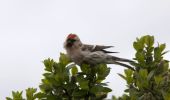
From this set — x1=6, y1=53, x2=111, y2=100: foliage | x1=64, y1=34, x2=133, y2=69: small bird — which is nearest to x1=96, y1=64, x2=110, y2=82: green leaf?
x1=6, y1=53, x2=111, y2=100: foliage

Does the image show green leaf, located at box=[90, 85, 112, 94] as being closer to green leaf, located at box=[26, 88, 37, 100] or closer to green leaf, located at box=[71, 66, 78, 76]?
green leaf, located at box=[71, 66, 78, 76]

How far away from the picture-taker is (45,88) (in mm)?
6855

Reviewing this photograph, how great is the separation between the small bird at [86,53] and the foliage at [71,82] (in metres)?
0.99

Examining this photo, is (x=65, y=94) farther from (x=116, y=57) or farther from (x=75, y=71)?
(x=116, y=57)

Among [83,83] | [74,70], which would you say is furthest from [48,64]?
[83,83]

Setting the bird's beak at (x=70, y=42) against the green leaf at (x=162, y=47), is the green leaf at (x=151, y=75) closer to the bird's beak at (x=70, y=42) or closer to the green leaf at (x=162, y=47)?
the green leaf at (x=162, y=47)

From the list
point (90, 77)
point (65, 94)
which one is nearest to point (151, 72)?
point (90, 77)

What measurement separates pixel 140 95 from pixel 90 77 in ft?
2.94

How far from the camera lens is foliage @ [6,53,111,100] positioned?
6.59 m

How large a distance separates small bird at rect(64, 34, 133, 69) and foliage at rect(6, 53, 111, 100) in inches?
39.0

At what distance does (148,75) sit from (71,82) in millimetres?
1334

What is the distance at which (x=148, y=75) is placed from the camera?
7.01 m

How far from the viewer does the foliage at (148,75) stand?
21.7ft

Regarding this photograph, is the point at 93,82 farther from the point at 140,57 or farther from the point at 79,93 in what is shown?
the point at 140,57
